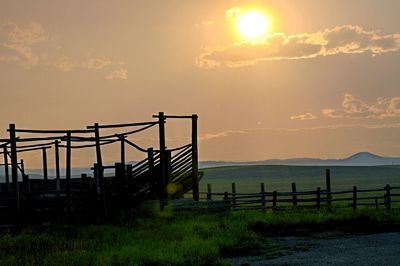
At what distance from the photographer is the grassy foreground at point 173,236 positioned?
1531cm

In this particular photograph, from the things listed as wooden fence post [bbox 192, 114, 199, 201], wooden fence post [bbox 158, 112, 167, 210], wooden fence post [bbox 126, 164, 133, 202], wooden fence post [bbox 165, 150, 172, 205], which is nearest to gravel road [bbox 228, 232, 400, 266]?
wooden fence post [bbox 158, 112, 167, 210]

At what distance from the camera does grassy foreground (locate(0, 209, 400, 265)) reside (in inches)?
603

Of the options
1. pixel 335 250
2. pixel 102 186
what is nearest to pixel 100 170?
pixel 102 186

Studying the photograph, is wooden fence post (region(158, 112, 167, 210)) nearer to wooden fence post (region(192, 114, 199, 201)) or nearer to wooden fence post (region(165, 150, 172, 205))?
wooden fence post (region(165, 150, 172, 205))

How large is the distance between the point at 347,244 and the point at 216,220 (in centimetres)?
613

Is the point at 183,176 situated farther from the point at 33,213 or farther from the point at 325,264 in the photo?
the point at 325,264

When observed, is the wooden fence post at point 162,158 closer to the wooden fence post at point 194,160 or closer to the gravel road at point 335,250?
the wooden fence post at point 194,160

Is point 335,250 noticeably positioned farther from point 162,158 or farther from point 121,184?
point 121,184

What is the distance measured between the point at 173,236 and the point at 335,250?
15.6 feet

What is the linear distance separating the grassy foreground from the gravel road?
0.78 metres

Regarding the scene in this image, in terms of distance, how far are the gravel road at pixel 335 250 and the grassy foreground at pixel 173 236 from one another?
0.78 m

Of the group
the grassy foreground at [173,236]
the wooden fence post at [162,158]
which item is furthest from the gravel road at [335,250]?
the wooden fence post at [162,158]

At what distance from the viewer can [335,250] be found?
17.6 metres

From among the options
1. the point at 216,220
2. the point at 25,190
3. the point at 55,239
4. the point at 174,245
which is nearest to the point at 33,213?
the point at 25,190
